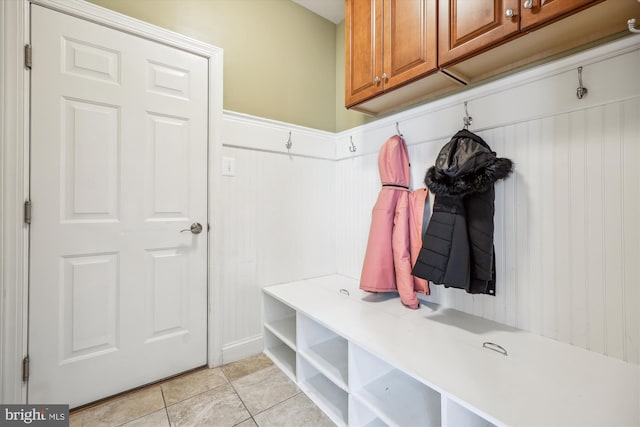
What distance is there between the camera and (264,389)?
1532mm

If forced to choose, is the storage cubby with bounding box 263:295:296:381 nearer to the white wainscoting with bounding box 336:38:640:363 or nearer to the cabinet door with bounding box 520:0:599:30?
the white wainscoting with bounding box 336:38:640:363

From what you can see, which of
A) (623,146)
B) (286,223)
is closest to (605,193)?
(623,146)

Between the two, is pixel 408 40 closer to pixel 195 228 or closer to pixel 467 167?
pixel 467 167

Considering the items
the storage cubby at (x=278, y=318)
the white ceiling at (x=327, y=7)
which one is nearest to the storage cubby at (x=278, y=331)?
the storage cubby at (x=278, y=318)

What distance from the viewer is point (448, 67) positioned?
1297mm

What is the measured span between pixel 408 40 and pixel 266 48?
105cm

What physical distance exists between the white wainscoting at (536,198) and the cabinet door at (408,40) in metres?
0.31

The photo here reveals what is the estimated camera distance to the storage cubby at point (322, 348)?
1387mm

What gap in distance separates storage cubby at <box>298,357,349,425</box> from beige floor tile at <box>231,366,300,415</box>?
0.24 feet

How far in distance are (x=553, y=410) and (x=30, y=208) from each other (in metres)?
2.12

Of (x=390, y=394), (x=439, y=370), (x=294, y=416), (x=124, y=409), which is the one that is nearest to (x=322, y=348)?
(x=294, y=416)

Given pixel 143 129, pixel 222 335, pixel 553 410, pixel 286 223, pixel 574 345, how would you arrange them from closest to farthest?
1. pixel 553 410
2. pixel 574 345
3. pixel 143 129
4. pixel 222 335
5. pixel 286 223

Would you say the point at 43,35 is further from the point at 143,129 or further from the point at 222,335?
the point at 222,335

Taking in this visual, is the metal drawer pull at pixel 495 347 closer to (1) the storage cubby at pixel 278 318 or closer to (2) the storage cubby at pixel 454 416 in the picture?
(2) the storage cubby at pixel 454 416
